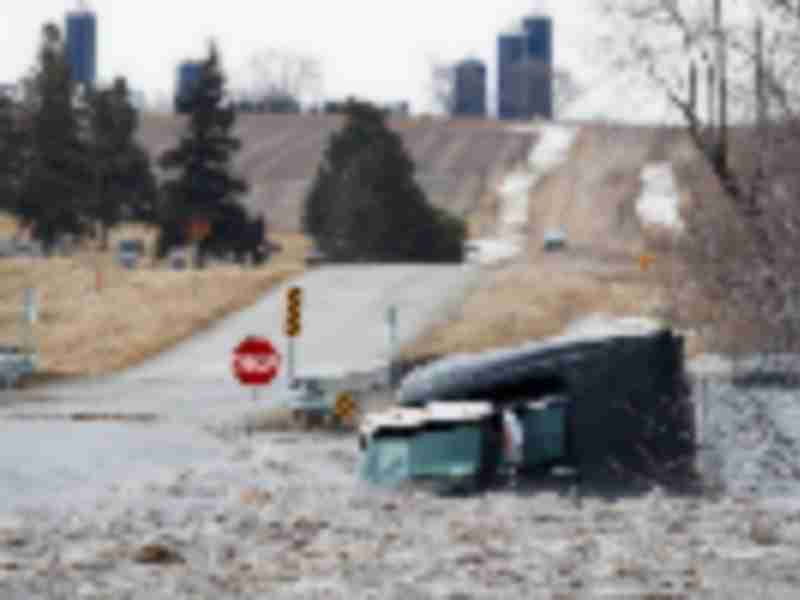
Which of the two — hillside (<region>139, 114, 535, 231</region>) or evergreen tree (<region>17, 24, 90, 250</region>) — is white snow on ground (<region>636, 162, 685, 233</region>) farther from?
evergreen tree (<region>17, 24, 90, 250</region>)

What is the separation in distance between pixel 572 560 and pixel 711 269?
903 inches

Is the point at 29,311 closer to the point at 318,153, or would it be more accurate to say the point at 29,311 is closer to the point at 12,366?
the point at 12,366

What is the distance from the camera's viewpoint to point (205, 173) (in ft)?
321

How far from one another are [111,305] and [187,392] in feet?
74.4

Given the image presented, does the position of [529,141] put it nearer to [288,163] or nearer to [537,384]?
[288,163]

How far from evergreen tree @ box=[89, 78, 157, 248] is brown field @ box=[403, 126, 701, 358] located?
1832 cm

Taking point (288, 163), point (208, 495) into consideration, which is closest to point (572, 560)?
point (208, 495)

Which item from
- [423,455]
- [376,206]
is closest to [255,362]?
[423,455]

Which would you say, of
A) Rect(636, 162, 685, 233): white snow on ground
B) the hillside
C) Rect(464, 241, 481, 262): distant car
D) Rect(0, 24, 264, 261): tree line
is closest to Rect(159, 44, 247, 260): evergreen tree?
Rect(0, 24, 264, 261): tree line

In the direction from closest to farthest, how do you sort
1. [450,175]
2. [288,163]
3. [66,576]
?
[66,576]
[450,175]
[288,163]

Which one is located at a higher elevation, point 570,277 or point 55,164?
point 55,164

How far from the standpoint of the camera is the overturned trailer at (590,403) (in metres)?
20.0

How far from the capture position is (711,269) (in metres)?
36.9

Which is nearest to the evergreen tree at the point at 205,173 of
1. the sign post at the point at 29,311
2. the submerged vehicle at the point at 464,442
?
the sign post at the point at 29,311
